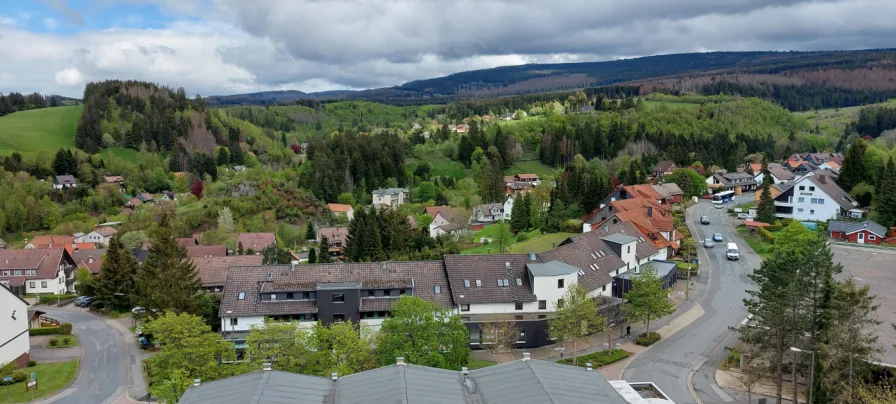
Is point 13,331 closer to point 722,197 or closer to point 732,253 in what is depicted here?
point 732,253

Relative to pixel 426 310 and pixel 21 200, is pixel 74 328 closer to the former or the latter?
pixel 426 310

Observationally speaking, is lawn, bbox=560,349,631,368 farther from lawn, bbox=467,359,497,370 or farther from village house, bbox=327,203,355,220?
village house, bbox=327,203,355,220

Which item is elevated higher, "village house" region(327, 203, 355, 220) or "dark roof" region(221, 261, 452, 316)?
"dark roof" region(221, 261, 452, 316)

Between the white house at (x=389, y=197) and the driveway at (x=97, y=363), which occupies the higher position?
the white house at (x=389, y=197)

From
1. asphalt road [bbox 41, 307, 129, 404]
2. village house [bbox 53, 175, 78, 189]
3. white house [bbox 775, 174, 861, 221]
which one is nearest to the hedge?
white house [bbox 775, 174, 861, 221]

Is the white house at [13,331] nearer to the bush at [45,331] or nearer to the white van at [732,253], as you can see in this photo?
the bush at [45,331]

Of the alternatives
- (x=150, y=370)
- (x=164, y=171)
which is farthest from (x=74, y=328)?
(x=164, y=171)

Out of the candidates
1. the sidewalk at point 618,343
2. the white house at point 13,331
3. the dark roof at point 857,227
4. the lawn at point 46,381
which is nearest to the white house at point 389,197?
the dark roof at point 857,227
